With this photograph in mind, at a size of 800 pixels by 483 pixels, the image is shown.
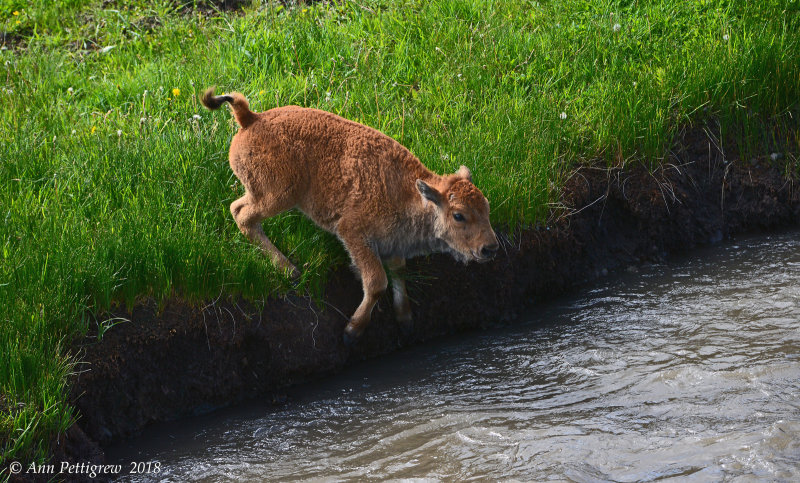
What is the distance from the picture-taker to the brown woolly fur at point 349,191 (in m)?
6.18

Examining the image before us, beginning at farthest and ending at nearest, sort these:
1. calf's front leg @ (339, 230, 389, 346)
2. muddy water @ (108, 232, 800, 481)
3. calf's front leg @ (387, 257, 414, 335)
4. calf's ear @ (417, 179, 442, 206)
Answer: calf's front leg @ (387, 257, 414, 335), calf's front leg @ (339, 230, 389, 346), calf's ear @ (417, 179, 442, 206), muddy water @ (108, 232, 800, 481)

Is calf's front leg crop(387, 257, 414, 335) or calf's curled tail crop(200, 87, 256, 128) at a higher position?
calf's curled tail crop(200, 87, 256, 128)

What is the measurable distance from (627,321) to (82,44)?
274 inches

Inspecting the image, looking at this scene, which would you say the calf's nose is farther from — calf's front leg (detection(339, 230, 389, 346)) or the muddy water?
the muddy water

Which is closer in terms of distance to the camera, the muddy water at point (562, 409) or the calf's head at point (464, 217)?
the muddy water at point (562, 409)

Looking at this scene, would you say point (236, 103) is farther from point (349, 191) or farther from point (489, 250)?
point (489, 250)

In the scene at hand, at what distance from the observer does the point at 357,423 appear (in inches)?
224

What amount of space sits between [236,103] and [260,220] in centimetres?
87

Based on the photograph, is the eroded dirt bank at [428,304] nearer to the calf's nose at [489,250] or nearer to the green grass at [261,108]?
the green grass at [261,108]

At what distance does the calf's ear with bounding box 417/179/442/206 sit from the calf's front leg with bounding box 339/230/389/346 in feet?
1.90

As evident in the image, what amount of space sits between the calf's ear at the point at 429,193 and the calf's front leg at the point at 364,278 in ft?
1.90

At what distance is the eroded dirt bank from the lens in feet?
18.6

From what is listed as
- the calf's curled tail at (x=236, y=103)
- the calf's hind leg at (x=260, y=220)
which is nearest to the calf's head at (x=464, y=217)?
the calf's hind leg at (x=260, y=220)

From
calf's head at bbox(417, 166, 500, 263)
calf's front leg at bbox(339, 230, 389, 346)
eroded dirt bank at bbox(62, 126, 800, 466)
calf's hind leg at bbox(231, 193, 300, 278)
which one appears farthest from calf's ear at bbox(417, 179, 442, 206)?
calf's hind leg at bbox(231, 193, 300, 278)
